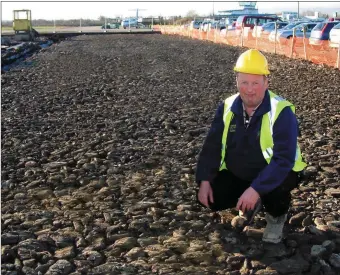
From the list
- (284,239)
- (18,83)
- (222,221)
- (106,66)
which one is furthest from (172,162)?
(106,66)

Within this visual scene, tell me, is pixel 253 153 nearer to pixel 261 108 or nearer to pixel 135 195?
pixel 261 108

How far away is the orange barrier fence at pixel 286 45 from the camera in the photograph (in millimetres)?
17548

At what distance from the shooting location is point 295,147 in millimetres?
3832

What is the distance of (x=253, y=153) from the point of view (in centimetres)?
400

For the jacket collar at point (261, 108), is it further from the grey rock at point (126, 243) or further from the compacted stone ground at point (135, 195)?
the grey rock at point (126, 243)

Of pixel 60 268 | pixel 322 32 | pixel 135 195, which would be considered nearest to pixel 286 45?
pixel 322 32

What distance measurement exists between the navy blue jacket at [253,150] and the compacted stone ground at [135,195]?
1.68ft

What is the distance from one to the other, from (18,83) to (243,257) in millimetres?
11772

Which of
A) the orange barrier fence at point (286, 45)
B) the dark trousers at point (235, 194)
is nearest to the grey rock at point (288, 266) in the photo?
the dark trousers at point (235, 194)

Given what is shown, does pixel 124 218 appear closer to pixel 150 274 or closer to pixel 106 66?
pixel 150 274

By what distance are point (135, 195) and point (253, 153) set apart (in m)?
1.60

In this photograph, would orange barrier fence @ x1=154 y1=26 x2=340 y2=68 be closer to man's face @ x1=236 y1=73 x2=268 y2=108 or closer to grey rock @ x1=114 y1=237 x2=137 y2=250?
man's face @ x1=236 y1=73 x2=268 y2=108

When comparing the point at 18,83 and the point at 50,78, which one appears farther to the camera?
the point at 50,78

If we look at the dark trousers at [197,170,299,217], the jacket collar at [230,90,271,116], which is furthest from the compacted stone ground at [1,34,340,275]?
the jacket collar at [230,90,271,116]
